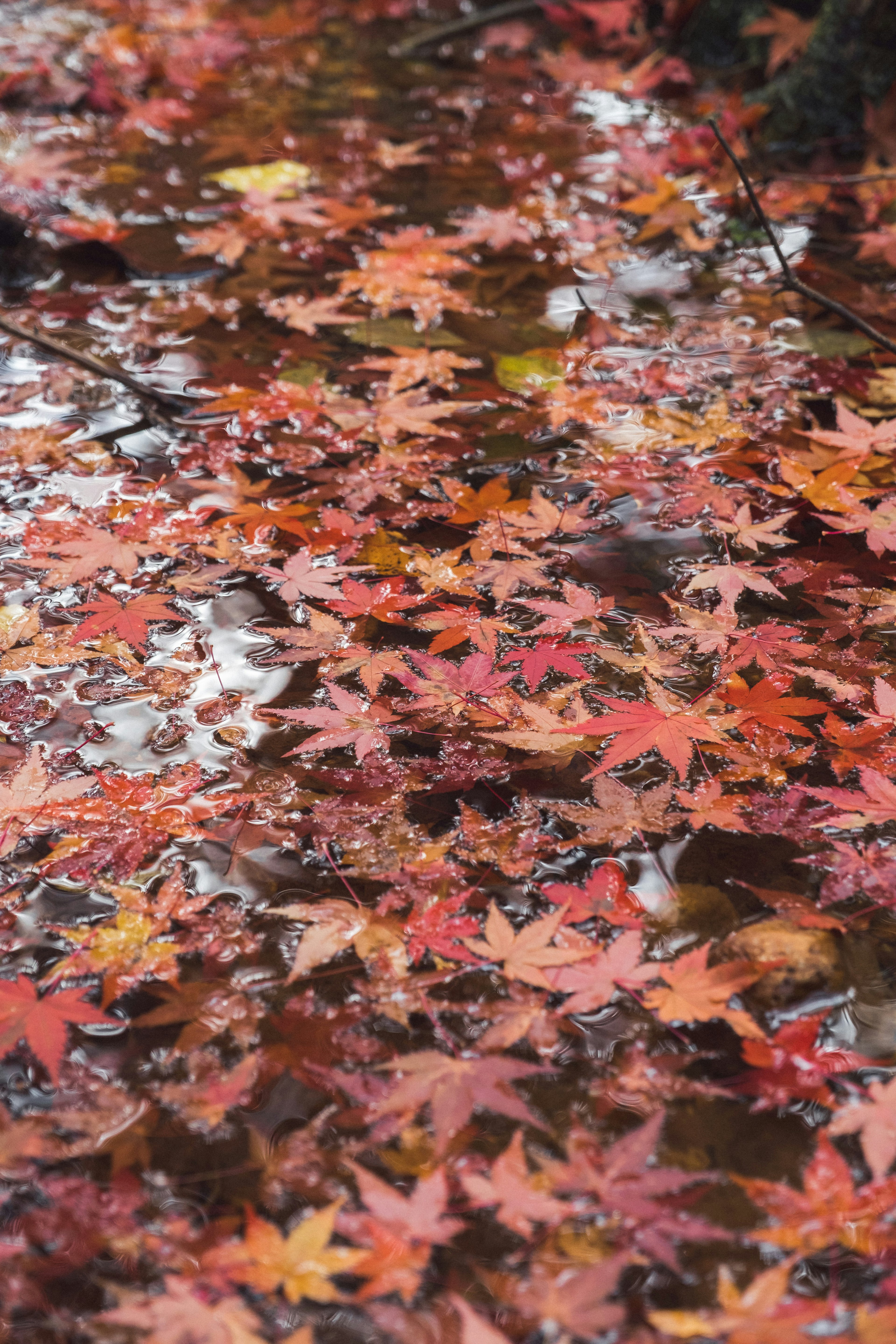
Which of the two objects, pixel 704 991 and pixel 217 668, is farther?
pixel 217 668

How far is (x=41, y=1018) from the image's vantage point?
51.4 inches

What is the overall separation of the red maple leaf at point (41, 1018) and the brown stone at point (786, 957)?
0.94m

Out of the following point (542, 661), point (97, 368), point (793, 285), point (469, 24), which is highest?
point (469, 24)

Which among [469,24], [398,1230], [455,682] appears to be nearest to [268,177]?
[469,24]

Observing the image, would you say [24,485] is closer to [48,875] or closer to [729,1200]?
[48,875]

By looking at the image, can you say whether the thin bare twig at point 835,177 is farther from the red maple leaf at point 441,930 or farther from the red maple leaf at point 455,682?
the red maple leaf at point 441,930

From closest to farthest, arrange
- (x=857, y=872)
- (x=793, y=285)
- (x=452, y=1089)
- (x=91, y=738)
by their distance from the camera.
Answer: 1. (x=452, y=1089)
2. (x=857, y=872)
3. (x=91, y=738)
4. (x=793, y=285)

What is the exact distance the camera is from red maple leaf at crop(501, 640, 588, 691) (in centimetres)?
177

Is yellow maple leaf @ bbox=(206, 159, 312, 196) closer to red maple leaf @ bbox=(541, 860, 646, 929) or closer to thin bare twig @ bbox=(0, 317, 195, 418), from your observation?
thin bare twig @ bbox=(0, 317, 195, 418)

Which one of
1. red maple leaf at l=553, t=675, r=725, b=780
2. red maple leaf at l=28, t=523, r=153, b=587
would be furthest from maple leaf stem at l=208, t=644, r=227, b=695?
red maple leaf at l=553, t=675, r=725, b=780

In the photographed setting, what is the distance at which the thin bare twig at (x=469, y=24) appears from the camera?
486 cm

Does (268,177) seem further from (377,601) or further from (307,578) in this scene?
(377,601)

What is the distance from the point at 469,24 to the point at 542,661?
4.61m

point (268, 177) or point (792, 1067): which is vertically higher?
point (268, 177)
